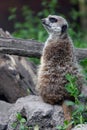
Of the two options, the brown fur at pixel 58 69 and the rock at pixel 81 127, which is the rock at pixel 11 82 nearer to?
the brown fur at pixel 58 69

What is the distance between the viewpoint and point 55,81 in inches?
217

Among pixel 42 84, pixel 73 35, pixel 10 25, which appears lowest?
pixel 10 25

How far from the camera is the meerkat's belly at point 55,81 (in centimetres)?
550

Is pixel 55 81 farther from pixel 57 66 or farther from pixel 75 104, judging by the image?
pixel 75 104

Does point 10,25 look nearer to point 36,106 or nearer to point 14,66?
point 14,66

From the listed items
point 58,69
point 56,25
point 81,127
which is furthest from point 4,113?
point 81,127

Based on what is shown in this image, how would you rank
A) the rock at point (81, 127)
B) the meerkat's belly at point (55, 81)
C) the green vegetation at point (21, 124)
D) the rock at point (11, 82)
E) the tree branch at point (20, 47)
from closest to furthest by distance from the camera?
the rock at point (81, 127), the green vegetation at point (21, 124), the meerkat's belly at point (55, 81), the tree branch at point (20, 47), the rock at point (11, 82)

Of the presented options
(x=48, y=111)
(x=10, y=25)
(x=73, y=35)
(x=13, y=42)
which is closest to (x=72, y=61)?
(x=48, y=111)

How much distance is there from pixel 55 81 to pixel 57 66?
125 millimetres

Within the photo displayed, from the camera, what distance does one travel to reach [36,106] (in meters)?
5.49

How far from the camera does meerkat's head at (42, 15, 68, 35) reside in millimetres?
5523

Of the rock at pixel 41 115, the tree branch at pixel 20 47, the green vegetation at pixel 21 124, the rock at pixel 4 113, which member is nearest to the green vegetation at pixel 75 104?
the rock at pixel 41 115

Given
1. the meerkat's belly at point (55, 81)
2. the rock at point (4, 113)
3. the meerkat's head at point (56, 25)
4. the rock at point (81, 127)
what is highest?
the meerkat's head at point (56, 25)

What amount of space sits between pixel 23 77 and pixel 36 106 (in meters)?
1.09
